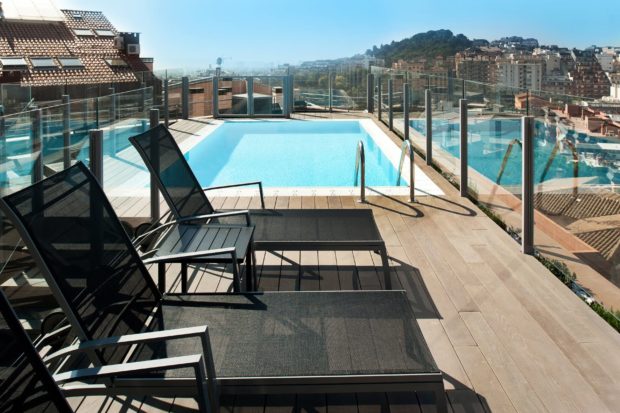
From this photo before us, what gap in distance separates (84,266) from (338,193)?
4.07 meters

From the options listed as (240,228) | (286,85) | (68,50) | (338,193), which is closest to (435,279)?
(240,228)

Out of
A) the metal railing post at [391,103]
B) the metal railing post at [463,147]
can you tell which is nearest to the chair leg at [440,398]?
the metal railing post at [463,147]

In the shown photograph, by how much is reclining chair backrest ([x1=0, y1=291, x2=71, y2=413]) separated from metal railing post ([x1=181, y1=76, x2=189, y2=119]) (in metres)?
12.4

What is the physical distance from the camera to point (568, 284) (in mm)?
3512

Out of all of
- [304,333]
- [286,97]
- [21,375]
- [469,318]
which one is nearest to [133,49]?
[286,97]

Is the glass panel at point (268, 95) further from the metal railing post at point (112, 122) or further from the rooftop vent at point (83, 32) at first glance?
the rooftop vent at point (83, 32)

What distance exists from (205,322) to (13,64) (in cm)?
3069

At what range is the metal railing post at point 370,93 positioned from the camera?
14.3 m

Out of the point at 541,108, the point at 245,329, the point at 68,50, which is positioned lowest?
the point at 245,329

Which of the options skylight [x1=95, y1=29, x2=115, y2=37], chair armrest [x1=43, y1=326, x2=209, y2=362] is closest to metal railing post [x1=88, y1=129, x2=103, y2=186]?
chair armrest [x1=43, y1=326, x2=209, y2=362]

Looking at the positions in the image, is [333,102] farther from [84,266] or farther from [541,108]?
[84,266]

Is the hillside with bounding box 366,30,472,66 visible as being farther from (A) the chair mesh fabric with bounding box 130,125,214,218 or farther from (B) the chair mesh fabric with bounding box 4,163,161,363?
(B) the chair mesh fabric with bounding box 4,163,161,363

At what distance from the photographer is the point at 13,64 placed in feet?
94.3

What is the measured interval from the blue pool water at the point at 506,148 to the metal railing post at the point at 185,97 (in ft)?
25.4
